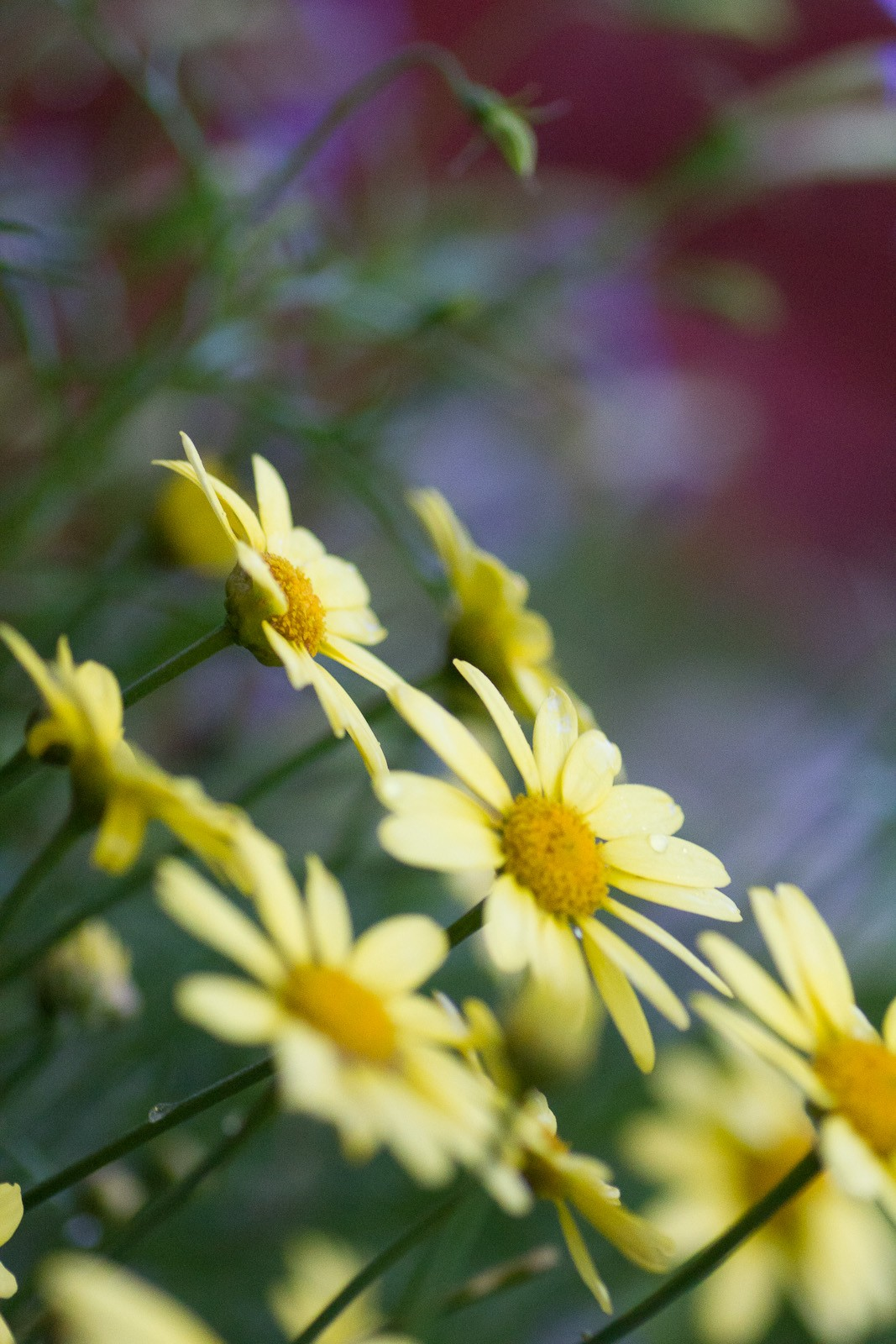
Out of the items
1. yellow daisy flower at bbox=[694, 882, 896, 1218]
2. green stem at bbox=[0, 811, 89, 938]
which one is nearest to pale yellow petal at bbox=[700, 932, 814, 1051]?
yellow daisy flower at bbox=[694, 882, 896, 1218]

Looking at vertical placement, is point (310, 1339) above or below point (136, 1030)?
above

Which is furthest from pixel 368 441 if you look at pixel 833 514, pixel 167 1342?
pixel 833 514

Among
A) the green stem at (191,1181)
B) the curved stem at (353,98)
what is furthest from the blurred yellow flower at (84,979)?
the curved stem at (353,98)

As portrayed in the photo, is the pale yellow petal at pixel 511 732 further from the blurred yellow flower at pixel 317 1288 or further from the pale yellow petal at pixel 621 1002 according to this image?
the blurred yellow flower at pixel 317 1288

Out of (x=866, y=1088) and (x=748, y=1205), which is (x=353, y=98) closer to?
(x=866, y=1088)

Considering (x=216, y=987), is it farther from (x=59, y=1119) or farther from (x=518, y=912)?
(x=59, y=1119)

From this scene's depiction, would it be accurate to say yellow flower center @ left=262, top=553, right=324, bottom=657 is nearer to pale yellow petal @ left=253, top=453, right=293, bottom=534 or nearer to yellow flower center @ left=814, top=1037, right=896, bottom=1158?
pale yellow petal @ left=253, top=453, right=293, bottom=534

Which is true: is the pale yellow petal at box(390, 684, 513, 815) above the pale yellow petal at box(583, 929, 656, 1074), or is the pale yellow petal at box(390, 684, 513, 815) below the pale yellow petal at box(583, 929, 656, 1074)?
above
